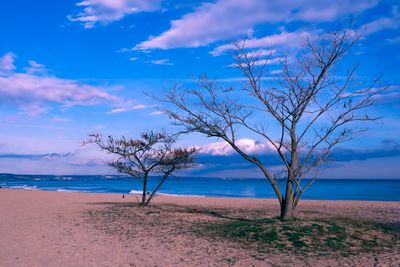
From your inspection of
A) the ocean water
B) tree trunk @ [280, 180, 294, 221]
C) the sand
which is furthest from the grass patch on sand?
the ocean water

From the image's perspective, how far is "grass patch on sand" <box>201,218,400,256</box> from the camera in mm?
9289

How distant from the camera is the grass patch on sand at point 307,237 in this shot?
9.29 metres

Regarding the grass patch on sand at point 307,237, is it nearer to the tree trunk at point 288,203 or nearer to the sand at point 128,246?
the sand at point 128,246

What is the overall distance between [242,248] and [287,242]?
1074 millimetres

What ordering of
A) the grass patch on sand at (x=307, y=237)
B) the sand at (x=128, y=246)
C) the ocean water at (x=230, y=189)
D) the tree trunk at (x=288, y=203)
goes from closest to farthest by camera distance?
the sand at (x=128, y=246) → the grass patch on sand at (x=307, y=237) → the tree trunk at (x=288, y=203) → the ocean water at (x=230, y=189)

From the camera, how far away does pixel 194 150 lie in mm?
19906

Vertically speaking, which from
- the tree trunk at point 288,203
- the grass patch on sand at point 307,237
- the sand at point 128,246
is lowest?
the sand at point 128,246

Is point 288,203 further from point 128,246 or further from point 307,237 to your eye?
point 128,246

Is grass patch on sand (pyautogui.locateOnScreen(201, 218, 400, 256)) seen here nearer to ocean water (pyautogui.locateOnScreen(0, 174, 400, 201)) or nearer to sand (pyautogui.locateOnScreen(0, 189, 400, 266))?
sand (pyautogui.locateOnScreen(0, 189, 400, 266))

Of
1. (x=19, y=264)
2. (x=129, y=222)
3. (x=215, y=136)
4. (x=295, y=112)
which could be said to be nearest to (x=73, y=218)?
(x=129, y=222)

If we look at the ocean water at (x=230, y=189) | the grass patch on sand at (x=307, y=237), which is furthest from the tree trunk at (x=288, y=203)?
the ocean water at (x=230, y=189)

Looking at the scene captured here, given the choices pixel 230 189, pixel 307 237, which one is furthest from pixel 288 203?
pixel 230 189

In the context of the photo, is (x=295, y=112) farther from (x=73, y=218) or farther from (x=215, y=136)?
(x=73, y=218)

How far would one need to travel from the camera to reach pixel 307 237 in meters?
10.0
